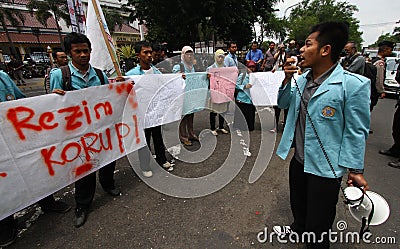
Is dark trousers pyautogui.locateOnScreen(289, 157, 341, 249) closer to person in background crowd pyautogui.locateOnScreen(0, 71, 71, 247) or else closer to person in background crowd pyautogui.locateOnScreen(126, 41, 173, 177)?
person in background crowd pyautogui.locateOnScreen(126, 41, 173, 177)

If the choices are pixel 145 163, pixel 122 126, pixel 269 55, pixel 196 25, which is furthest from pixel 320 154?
pixel 196 25

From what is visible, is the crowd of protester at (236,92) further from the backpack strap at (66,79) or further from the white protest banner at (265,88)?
the white protest banner at (265,88)

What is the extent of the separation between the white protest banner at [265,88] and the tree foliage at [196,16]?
7.90m

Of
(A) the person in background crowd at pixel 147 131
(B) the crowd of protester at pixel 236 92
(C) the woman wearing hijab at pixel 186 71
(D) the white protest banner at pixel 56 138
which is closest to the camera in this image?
(B) the crowd of protester at pixel 236 92

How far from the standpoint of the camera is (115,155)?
256 cm

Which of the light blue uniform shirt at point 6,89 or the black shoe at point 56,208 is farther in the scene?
the black shoe at point 56,208

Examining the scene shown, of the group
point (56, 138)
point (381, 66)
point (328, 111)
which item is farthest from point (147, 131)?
point (381, 66)

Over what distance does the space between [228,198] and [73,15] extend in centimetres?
502

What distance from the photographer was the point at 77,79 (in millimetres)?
2232

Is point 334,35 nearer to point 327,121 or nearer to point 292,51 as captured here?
point 327,121

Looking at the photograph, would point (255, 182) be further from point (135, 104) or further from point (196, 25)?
point (196, 25)

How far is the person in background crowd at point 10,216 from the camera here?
200 cm

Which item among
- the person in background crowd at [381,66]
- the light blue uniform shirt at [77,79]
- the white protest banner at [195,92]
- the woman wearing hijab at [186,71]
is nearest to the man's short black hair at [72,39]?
the light blue uniform shirt at [77,79]

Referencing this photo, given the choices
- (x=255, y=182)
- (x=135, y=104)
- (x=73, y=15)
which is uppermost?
(x=73, y=15)
